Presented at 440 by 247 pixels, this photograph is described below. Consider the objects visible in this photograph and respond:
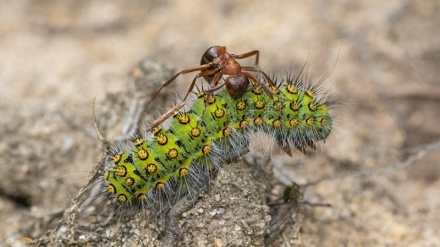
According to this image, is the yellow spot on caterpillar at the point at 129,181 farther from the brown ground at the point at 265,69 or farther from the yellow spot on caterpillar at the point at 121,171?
the brown ground at the point at 265,69

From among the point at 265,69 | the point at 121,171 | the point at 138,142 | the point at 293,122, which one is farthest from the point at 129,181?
the point at 265,69

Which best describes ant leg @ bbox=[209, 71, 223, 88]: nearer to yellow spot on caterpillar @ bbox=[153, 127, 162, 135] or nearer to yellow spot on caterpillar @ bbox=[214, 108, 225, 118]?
yellow spot on caterpillar @ bbox=[214, 108, 225, 118]

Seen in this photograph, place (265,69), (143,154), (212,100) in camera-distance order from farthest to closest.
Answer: (265,69) → (212,100) → (143,154)

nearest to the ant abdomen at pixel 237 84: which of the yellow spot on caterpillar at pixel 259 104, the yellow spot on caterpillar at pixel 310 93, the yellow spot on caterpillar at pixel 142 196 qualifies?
the yellow spot on caterpillar at pixel 259 104

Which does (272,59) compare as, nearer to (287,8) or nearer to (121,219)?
(287,8)

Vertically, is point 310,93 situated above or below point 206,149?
above

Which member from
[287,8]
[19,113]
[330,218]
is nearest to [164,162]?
[330,218]

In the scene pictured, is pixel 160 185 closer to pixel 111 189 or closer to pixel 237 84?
pixel 111 189
